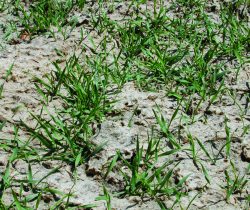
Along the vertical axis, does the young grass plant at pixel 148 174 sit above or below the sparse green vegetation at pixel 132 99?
below

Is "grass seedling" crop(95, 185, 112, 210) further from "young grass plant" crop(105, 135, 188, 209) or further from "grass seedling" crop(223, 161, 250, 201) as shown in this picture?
"grass seedling" crop(223, 161, 250, 201)

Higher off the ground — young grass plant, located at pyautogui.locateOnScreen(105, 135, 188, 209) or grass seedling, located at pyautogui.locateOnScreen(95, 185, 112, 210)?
young grass plant, located at pyautogui.locateOnScreen(105, 135, 188, 209)

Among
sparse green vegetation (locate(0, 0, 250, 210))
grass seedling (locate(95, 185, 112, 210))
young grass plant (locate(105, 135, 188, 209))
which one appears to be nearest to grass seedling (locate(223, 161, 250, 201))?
sparse green vegetation (locate(0, 0, 250, 210))

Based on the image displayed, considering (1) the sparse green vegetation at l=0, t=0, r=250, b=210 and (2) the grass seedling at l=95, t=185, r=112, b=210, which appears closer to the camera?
(2) the grass seedling at l=95, t=185, r=112, b=210

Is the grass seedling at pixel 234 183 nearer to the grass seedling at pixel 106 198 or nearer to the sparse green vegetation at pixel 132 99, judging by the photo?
the sparse green vegetation at pixel 132 99

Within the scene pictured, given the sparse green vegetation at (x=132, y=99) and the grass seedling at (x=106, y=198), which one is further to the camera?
the sparse green vegetation at (x=132, y=99)

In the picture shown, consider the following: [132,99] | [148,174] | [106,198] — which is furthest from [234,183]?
[132,99]

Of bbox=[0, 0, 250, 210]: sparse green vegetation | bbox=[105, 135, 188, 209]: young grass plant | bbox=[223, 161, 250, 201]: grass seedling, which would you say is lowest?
bbox=[223, 161, 250, 201]: grass seedling

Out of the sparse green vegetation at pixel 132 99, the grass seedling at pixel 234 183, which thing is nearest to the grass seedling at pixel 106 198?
the sparse green vegetation at pixel 132 99

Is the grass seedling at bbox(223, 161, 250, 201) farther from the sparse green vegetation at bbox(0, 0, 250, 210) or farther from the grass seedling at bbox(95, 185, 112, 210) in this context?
the grass seedling at bbox(95, 185, 112, 210)

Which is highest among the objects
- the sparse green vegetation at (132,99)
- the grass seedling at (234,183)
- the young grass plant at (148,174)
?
the sparse green vegetation at (132,99)

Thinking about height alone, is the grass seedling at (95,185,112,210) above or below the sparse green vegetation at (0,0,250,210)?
below

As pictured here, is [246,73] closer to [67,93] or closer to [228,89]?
[228,89]

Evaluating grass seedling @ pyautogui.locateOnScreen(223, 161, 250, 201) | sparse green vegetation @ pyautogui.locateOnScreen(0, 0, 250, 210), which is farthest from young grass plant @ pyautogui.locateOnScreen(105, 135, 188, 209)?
grass seedling @ pyautogui.locateOnScreen(223, 161, 250, 201)
